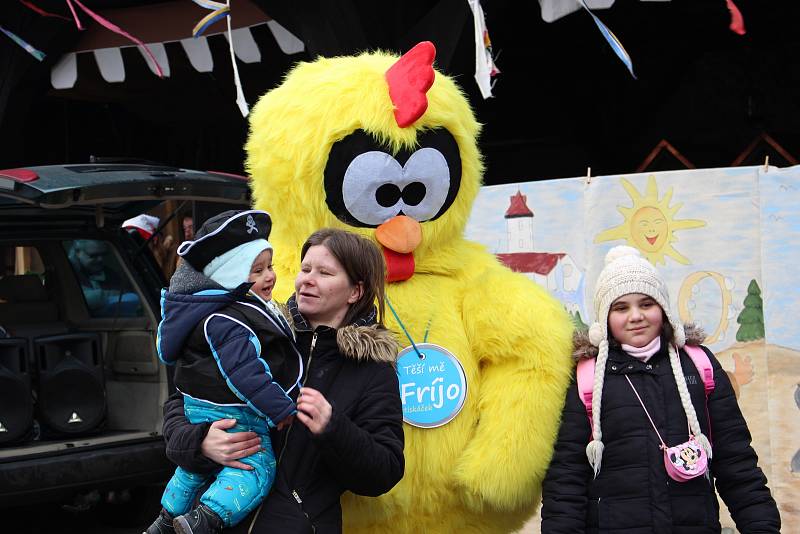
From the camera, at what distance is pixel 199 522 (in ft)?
7.34

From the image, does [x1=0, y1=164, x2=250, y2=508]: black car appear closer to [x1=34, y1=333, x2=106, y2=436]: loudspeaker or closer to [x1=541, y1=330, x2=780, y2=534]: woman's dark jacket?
[x1=34, y1=333, x2=106, y2=436]: loudspeaker

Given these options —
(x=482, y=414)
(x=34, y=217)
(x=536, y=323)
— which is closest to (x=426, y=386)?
(x=482, y=414)

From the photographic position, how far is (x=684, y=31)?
26.8 ft

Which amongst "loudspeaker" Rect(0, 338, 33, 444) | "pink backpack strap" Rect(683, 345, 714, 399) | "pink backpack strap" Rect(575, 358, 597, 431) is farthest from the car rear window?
"pink backpack strap" Rect(683, 345, 714, 399)

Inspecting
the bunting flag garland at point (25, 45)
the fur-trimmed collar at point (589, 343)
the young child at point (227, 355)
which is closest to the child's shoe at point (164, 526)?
the young child at point (227, 355)

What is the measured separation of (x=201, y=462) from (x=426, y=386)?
797 millimetres

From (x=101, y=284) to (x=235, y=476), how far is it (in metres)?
3.82

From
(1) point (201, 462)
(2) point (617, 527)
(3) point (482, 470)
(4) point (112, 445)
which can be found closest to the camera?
(1) point (201, 462)

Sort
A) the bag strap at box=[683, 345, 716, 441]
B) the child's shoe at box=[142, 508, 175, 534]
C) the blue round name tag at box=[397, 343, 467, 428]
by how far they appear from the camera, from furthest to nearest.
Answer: the blue round name tag at box=[397, 343, 467, 428]
the bag strap at box=[683, 345, 716, 441]
the child's shoe at box=[142, 508, 175, 534]

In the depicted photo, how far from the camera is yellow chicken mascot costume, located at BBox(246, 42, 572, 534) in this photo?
9.48ft

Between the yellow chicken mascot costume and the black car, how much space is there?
1980 mm

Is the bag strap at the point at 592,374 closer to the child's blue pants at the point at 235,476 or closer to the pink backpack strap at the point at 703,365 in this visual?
the pink backpack strap at the point at 703,365

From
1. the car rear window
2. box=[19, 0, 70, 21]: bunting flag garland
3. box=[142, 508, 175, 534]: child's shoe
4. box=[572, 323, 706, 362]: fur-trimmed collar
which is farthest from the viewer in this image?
box=[19, 0, 70, 21]: bunting flag garland

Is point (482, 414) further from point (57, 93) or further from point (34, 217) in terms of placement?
point (57, 93)
